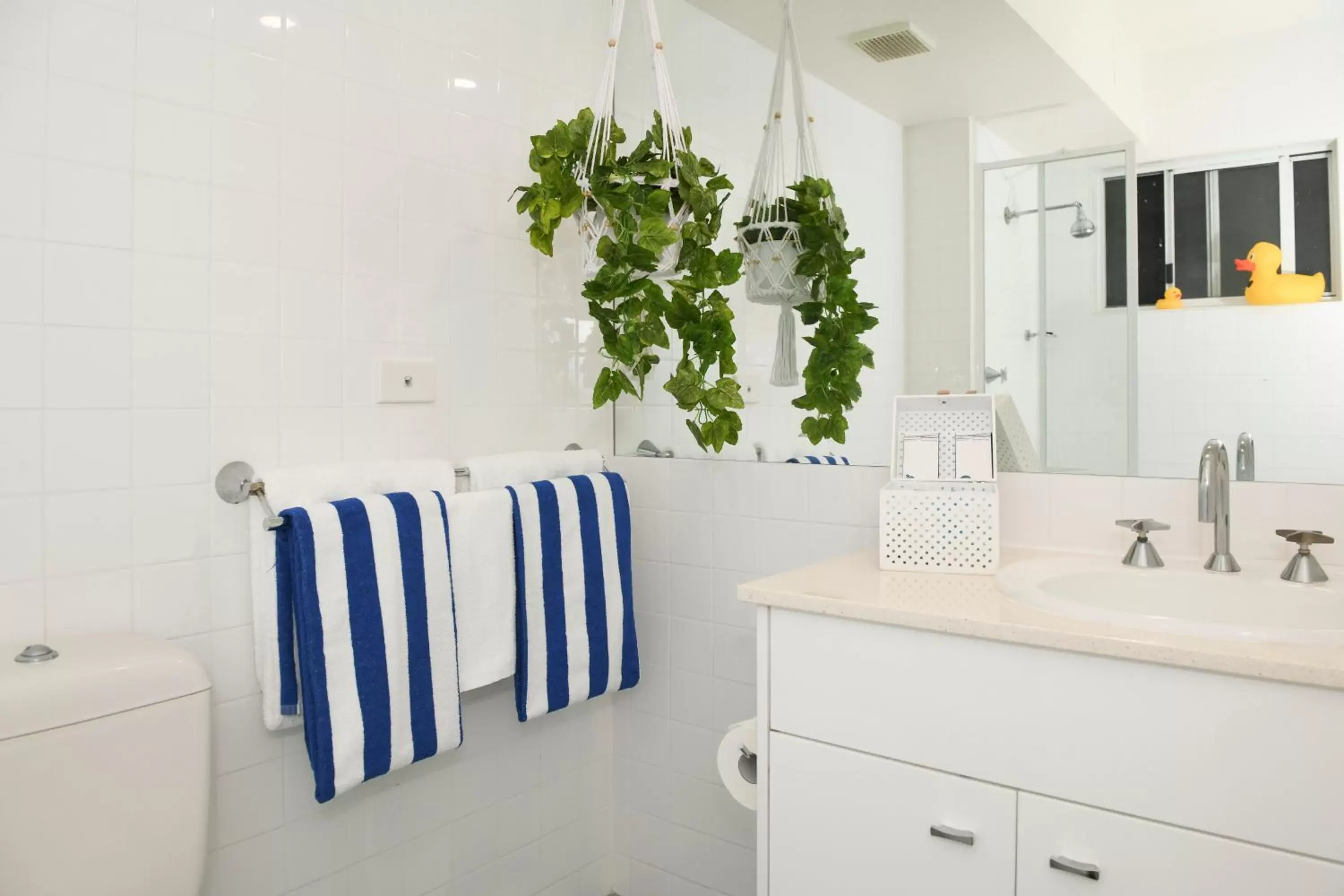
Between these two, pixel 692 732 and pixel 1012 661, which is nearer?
pixel 1012 661

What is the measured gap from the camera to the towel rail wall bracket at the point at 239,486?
1.39 m

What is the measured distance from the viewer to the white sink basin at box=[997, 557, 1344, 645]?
3.55 feet

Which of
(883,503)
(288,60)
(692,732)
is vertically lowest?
(692,732)

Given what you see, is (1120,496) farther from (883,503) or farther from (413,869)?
(413,869)

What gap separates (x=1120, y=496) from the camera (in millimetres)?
1451

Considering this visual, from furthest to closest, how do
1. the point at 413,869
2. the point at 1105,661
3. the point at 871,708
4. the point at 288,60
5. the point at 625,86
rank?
the point at 625,86 → the point at 413,869 → the point at 288,60 → the point at 871,708 → the point at 1105,661

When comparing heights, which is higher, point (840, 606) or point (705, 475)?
point (705, 475)

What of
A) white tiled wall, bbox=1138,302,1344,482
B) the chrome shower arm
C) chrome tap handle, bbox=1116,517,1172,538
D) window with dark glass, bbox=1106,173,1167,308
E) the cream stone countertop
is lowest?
the cream stone countertop

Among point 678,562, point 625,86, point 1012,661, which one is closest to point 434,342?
point 678,562

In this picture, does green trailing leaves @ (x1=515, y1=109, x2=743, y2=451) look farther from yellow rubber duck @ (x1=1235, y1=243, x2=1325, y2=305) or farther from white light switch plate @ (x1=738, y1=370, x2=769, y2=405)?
yellow rubber duck @ (x1=1235, y1=243, x2=1325, y2=305)

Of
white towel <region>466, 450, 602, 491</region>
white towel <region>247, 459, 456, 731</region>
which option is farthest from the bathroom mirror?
white towel <region>247, 459, 456, 731</region>

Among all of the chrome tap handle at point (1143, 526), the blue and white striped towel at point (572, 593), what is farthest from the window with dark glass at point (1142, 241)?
the blue and white striped towel at point (572, 593)

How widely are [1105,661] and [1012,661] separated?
0.10 metres

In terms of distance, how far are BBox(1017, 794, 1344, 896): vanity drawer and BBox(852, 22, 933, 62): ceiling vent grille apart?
1315 millimetres
